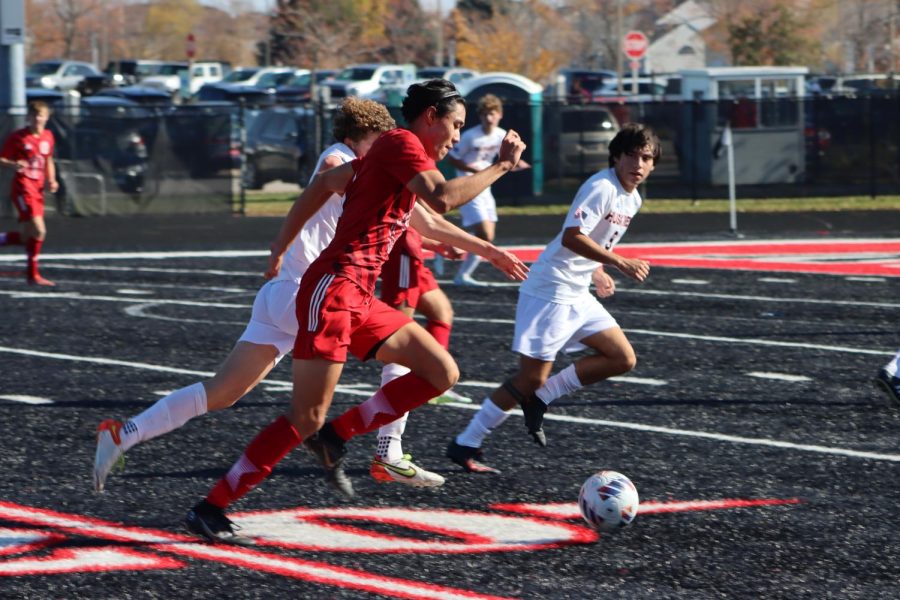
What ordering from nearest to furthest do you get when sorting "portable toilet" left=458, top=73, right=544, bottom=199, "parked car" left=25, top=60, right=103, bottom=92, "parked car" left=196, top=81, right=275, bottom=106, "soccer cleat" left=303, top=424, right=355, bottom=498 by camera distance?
"soccer cleat" left=303, top=424, right=355, bottom=498, "portable toilet" left=458, top=73, right=544, bottom=199, "parked car" left=196, top=81, right=275, bottom=106, "parked car" left=25, top=60, right=103, bottom=92

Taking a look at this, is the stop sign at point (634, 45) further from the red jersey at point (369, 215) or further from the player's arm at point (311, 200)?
the red jersey at point (369, 215)

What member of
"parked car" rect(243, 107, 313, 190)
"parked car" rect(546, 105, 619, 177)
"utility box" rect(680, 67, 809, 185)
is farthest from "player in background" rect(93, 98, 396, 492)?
"utility box" rect(680, 67, 809, 185)

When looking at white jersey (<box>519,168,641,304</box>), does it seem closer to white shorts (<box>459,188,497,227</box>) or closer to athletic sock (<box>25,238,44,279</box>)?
white shorts (<box>459,188,497,227</box>)

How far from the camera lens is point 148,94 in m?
42.9

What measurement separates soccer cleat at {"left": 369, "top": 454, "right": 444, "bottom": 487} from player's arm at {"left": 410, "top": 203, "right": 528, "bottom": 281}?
1089 mm

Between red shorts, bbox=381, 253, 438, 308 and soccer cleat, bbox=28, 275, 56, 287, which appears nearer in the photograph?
red shorts, bbox=381, 253, 438, 308

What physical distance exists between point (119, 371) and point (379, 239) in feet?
17.4

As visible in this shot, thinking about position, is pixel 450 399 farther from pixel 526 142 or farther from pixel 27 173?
pixel 526 142

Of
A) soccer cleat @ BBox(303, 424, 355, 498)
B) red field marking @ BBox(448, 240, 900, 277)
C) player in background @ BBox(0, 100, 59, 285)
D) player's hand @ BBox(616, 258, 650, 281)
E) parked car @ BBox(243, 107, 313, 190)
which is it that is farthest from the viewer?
parked car @ BBox(243, 107, 313, 190)

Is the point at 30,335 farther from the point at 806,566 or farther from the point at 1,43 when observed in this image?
the point at 1,43

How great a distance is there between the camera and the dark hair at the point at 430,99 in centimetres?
639

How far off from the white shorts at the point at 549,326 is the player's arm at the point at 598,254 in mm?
319

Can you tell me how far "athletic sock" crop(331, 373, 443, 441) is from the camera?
265 inches

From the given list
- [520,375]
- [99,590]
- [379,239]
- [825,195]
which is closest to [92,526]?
[99,590]
